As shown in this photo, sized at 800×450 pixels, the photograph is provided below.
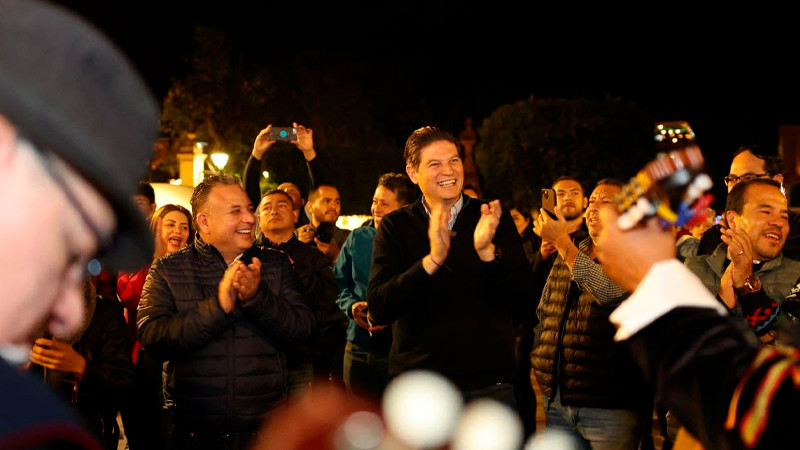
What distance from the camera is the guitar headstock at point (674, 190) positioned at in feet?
6.40

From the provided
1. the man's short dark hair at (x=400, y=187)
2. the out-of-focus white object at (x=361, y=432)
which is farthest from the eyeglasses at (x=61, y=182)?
the man's short dark hair at (x=400, y=187)

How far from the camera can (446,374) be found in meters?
5.03

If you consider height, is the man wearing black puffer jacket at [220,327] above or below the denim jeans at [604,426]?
above

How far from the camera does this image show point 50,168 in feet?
3.89

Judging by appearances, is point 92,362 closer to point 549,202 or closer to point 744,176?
point 549,202

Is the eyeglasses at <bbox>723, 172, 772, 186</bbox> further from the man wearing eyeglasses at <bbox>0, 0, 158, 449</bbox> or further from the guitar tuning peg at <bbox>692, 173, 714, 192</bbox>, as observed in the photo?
the man wearing eyeglasses at <bbox>0, 0, 158, 449</bbox>

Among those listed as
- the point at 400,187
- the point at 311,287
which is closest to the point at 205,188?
the point at 311,287

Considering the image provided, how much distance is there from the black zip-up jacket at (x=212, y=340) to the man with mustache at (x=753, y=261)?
2388 millimetres

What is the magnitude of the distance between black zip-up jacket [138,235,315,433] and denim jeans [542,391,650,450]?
1795 millimetres

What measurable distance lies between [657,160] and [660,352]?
17.4 inches

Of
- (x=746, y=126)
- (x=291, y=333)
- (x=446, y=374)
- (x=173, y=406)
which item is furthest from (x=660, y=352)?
(x=746, y=126)

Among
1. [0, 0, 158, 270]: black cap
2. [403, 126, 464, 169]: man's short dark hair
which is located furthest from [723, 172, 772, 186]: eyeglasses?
[0, 0, 158, 270]: black cap

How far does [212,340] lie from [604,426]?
2.47 m

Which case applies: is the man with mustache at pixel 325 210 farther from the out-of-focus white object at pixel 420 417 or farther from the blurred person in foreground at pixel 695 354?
the out-of-focus white object at pixel 420 417
